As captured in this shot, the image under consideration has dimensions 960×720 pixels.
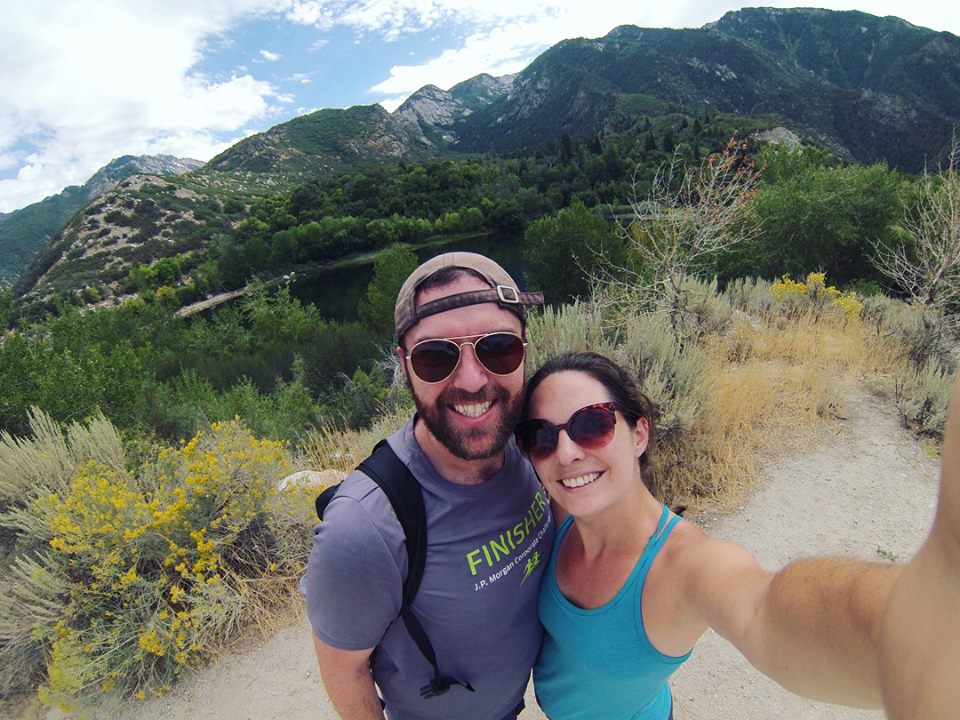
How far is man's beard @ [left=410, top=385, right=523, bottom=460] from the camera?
4.58 ft

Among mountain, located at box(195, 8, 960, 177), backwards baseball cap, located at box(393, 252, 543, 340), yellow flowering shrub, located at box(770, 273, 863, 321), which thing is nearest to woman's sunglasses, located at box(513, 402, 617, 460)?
backwards baseball cap, located at box(393, 252, 543, 340)

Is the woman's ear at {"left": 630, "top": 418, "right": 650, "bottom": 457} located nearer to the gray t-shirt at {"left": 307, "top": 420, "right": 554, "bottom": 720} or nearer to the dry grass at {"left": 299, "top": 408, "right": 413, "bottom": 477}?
the gray t-shirt at {"left": 307, "top": 420, "right": 554, "bottom": 720}

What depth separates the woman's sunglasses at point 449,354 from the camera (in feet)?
4.74

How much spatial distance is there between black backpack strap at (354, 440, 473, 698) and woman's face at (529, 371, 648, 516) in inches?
16.0

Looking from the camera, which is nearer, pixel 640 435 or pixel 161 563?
pixel 640 435

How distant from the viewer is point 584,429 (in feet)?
4.81

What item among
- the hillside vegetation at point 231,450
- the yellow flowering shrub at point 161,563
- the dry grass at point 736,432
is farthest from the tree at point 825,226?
the yellow flowering shrub at point 161,563

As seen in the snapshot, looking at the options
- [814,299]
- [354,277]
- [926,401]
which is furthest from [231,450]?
[354,277]

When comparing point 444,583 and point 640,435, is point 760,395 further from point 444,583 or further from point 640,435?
point 444,583

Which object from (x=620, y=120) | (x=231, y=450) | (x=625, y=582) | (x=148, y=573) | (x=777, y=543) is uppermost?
(x=620, y=120)

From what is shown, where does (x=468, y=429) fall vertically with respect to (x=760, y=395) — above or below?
above

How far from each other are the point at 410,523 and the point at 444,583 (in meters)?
0.20

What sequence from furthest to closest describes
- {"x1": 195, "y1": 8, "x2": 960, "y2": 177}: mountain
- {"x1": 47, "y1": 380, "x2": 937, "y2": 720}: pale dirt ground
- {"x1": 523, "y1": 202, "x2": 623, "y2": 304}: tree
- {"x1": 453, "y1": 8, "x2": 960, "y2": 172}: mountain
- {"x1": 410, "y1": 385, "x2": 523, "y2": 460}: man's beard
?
{"x1": 195, "y1": 8, "x2": 960, "y2": 177}: mountain, {"x1": 453, "y1": 8, "x2": 960, "y2": 172}: mountain, {"x1": 523, "y1": 202, "x2": 623, "y2": 304}: tree, {"x1": 47, "y1": 380, "x2": 937, "y2": 720}: pale dirt ground, {"x1": 410, "y1": 385, "x2": 523, "y2": 460}: man's beard

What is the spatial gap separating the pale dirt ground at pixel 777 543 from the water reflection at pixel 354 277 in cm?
3677
